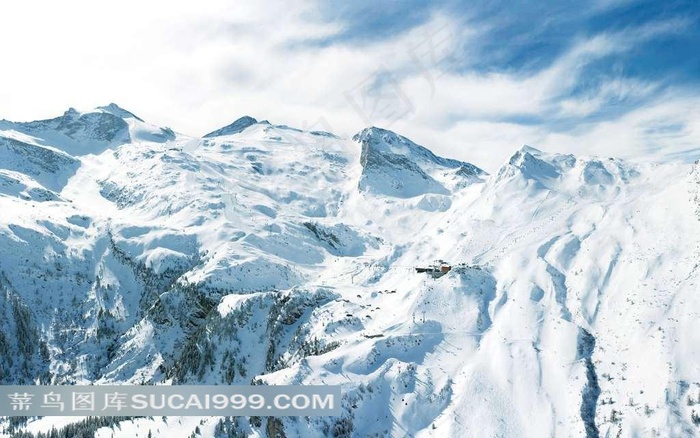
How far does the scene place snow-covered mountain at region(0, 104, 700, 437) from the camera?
225 ft

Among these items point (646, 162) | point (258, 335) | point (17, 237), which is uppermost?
point (646, 162)

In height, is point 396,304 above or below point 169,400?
above

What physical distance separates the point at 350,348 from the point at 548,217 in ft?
269

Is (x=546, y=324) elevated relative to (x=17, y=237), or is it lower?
lower

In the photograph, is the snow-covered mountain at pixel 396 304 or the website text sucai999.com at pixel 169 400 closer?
the website text sucai999.com at pixel 169 400

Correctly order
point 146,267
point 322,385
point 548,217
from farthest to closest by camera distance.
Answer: point 146,267
point 548,217
point 322,385

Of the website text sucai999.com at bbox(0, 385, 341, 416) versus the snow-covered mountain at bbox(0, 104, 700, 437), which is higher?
the snow-covered mountain at bbox(0, 104, 700, 437)

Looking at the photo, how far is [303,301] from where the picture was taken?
105688mm

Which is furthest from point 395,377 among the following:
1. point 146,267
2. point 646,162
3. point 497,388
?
point 646,162

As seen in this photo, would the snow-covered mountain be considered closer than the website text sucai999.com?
No

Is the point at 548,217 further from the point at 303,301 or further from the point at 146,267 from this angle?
the point at 146,267

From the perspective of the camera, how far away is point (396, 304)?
3920 inches

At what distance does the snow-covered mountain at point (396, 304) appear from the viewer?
6862 centimetres

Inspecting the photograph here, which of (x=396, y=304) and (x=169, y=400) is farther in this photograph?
(x=396, y=304)
